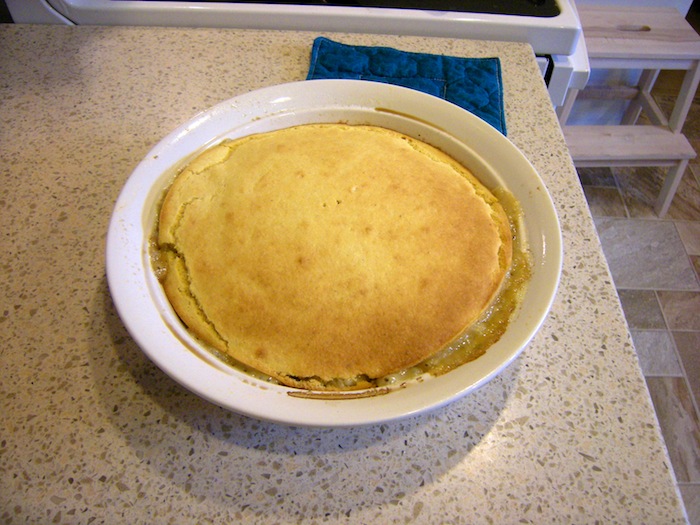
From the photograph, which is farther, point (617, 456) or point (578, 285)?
point (578, 285)

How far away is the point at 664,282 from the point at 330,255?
166cm

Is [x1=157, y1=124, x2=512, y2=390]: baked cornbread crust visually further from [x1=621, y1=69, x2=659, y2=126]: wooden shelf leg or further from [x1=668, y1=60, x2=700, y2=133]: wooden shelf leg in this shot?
[x1=621, y1=69, x2=659, y2=126]: wooden shelf leg

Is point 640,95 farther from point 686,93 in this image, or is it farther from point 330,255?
point 330,255

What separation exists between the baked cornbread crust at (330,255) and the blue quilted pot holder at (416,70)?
0.31 m

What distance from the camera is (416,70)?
3.01 ft

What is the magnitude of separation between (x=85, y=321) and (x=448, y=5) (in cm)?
87

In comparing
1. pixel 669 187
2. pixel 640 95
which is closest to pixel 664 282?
pixel 669 187

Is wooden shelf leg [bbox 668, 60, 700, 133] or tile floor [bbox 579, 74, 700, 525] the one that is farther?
wooden shelf leg [bbox 668, 60, 700, 133]

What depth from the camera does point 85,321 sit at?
619mm

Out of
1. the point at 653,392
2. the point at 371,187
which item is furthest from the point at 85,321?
the point at 653,392

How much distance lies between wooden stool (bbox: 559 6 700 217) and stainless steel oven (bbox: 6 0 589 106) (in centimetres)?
66

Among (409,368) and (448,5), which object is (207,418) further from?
(448,5)

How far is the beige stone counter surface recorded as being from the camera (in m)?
0.49

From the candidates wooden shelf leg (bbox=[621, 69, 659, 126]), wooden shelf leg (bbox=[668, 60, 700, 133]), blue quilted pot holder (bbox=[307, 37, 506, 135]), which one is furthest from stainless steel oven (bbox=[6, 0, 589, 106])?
wooden shelf leg (bbox=[621, 69, 659, 126])
